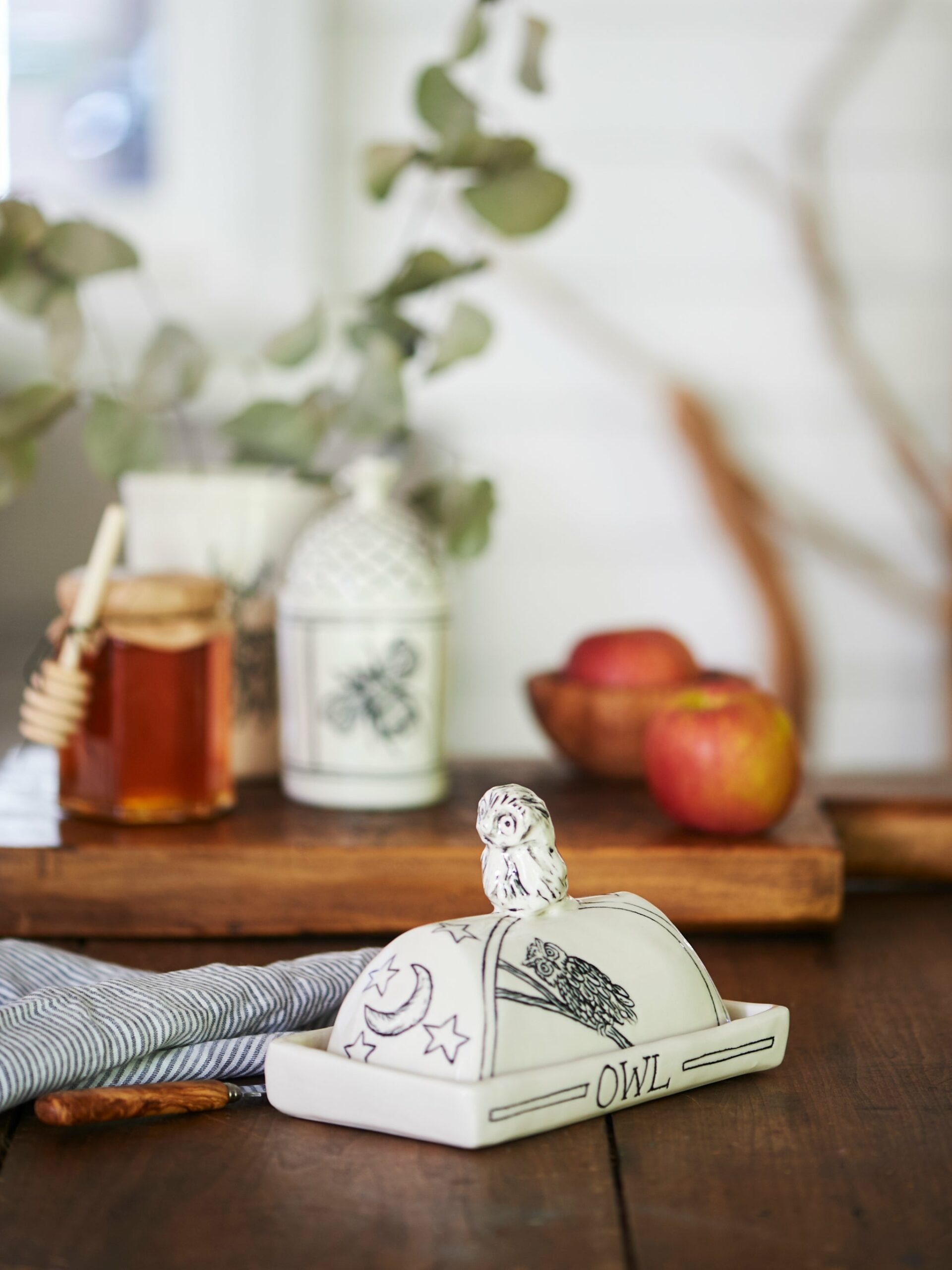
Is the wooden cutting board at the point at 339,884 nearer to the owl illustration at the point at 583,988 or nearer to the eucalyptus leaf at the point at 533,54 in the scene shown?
the owl illustration at the point at 583,988

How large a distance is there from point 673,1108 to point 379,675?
0.44 metres

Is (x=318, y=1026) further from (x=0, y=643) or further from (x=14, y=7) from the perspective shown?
(x=14, y=7)

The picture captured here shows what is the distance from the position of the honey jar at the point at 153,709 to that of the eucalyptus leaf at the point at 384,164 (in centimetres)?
34

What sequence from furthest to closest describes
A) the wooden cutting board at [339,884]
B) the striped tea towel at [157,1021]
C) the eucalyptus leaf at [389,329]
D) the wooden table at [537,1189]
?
the eucalyptus leaf at [389,329] < the wooden cutting board at [339,884] < the striped tea towel at [157,1021] < the wooden table at [537,1189]

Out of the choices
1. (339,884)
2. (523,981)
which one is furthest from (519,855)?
(339,884)

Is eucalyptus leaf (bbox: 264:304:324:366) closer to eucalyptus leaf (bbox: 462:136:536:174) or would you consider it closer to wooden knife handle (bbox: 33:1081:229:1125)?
eucalyptus leaf (bbox: 462:136:536:174)

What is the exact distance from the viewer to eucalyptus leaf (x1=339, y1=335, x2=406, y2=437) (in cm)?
94

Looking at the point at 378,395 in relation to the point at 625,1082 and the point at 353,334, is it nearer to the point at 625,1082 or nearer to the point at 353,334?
the point at 353,334

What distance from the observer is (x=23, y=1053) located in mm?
472

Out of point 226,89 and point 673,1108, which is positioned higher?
point 226,89

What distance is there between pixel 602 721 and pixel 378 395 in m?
0.28

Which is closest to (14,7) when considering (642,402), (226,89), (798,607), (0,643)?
(226,89)

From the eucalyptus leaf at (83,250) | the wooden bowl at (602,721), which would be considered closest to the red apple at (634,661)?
the wooden bowl at (602,721)

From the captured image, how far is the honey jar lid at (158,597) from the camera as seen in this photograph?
31.0 inches
